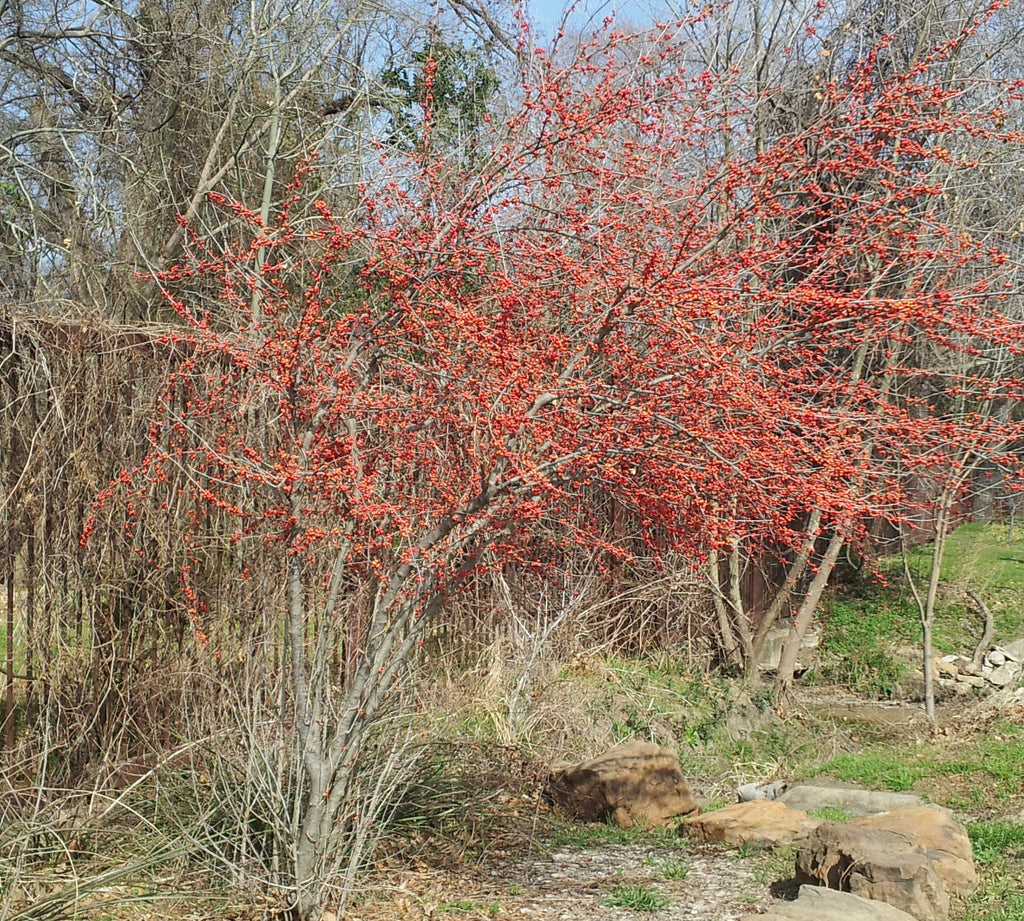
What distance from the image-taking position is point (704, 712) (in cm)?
768

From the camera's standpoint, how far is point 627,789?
542 centimetres

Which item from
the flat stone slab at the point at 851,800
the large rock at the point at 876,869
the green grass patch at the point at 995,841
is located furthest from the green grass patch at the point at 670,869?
the flat stone slab at the point at 851,800

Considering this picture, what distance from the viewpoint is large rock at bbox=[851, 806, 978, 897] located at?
4.18 m

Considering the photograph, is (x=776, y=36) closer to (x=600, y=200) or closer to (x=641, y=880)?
(x=600, y=200)

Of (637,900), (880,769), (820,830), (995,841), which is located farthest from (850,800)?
(637,900)

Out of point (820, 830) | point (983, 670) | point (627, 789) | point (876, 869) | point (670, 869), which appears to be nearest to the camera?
point (876, 869)

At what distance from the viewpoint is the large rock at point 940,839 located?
4184mm

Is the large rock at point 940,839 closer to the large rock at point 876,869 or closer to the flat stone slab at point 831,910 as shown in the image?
the large rock at point 876,869

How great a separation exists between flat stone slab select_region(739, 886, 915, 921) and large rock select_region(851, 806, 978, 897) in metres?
0.60

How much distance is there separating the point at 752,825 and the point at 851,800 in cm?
120

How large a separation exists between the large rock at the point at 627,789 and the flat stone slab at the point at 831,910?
173 centimetres

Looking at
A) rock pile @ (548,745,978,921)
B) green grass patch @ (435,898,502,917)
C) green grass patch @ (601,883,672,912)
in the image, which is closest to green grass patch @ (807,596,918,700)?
rock pile @ (548,745,978,921)

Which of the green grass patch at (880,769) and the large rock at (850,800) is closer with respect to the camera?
the large rock at (850,800)

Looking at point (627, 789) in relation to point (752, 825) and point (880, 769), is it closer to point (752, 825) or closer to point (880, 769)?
point (752, 825)
